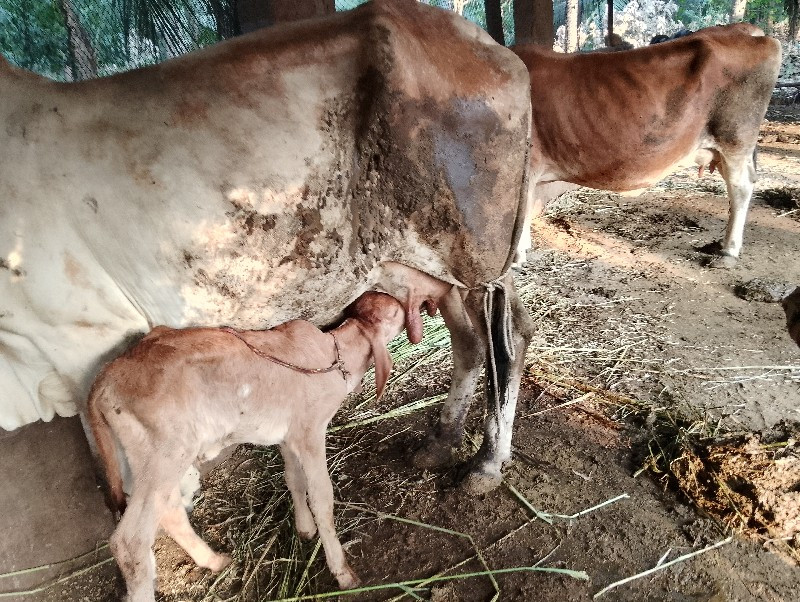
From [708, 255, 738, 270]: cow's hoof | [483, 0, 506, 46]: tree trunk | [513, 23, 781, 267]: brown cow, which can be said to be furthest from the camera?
[483, 0, 506, 46]: tree trunk

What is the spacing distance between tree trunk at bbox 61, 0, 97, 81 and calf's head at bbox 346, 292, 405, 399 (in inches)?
108

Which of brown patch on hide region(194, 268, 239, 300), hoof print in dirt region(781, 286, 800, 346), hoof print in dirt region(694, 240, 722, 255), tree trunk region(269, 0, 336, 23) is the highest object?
tree trunk region(269, 0, 336, 23)

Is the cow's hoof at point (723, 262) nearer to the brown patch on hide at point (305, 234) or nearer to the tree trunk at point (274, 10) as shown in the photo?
the tree trunk at point (274, 10)

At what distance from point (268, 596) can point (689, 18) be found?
37113 millimetres

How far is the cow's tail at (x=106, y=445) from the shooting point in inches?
76.1

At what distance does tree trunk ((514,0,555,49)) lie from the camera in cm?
601

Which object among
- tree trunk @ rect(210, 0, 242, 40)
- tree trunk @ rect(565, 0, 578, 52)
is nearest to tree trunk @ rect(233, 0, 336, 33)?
tree trunk @ rect(210, 0, 242, 40)

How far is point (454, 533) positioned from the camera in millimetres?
2688

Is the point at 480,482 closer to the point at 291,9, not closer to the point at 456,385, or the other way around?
the point at 456,385

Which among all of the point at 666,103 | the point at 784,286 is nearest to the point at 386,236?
the point at 666,103

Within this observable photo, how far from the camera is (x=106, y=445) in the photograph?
2.00m

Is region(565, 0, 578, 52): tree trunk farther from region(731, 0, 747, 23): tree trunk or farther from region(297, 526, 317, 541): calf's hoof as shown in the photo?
region(297, 526, 317, 541): calf's hoof

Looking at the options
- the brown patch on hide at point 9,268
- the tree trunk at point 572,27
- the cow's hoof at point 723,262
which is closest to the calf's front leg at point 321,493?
the brown patch on hide at point 9,268

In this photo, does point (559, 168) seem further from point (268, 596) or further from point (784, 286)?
point (268, 596)
